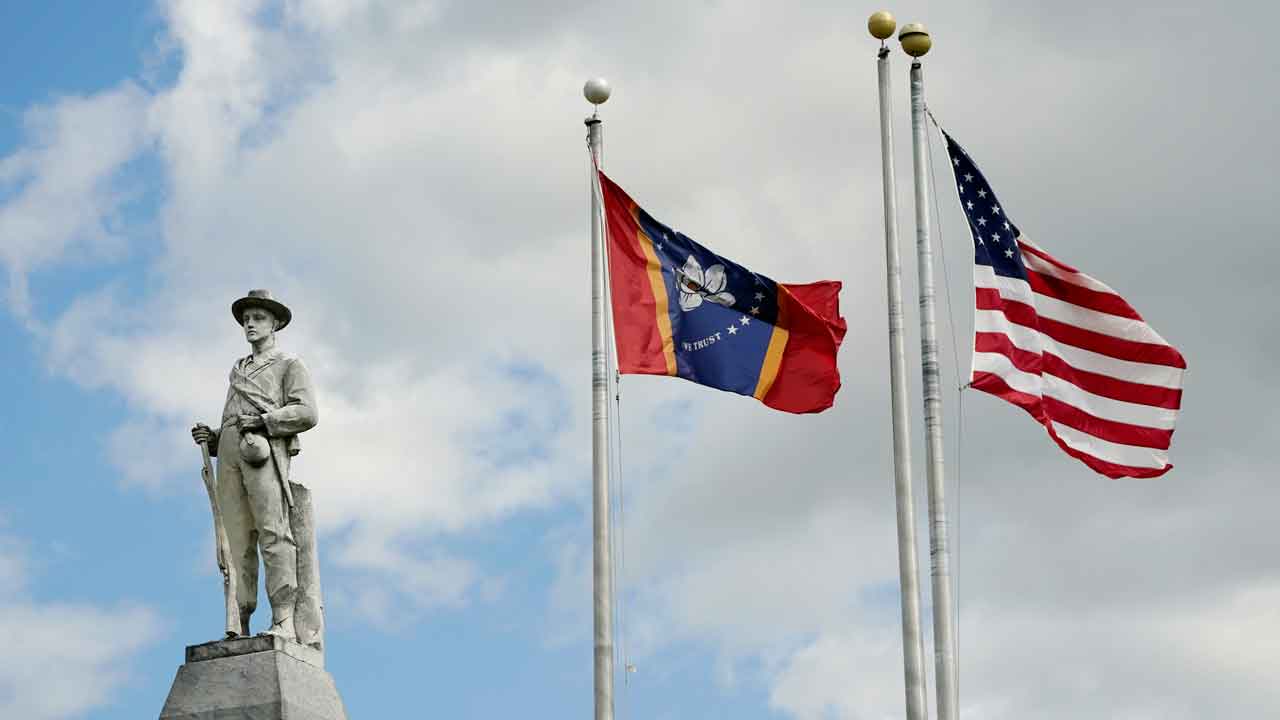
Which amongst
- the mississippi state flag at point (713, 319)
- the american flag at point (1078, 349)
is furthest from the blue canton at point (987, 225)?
the mississippi state flag at point (713, 319)

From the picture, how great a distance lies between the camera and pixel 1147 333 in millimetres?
25547

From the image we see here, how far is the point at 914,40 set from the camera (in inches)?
993

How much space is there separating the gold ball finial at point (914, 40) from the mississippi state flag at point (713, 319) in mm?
2906

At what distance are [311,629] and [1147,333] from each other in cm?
1159

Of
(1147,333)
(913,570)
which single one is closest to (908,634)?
(913,570)

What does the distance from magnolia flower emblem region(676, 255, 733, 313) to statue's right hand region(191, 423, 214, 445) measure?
7.48 metres

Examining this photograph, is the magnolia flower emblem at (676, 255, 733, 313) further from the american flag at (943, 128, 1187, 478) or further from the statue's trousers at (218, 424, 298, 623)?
the statue's trousers at (218, 424, 298, 623)

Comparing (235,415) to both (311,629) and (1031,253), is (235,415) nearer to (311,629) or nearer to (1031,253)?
(311,629)

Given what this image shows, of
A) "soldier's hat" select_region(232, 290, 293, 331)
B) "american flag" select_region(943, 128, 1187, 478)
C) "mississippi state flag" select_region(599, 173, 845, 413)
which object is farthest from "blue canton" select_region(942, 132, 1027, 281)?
"soldier's hat" select_region(232, 290, 293, 331)

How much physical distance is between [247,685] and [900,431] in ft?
29.9

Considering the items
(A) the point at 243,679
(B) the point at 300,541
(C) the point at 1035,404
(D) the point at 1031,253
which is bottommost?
(A) the point at 243,679

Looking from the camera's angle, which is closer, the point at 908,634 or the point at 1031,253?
the point at 908,634

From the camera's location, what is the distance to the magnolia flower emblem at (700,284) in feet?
82.0

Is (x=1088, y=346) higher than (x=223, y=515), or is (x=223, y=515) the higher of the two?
(x=1088, y=346)
